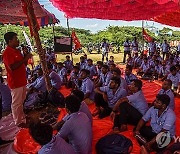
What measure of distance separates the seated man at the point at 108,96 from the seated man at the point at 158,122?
1054mm

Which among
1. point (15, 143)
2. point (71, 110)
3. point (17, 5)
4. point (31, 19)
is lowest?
point (15, 143)

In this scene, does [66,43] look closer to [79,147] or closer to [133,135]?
[133,135]

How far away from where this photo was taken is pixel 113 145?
3.21m

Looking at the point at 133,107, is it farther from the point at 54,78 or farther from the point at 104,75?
the point at 54,78

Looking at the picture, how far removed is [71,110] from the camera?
2854 mm

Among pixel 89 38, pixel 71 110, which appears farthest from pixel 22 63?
pixel 89 38

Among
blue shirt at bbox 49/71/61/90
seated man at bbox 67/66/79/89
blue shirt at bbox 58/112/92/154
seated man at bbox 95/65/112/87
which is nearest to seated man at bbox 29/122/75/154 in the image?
blue shirt at bbox 58/112/92/154

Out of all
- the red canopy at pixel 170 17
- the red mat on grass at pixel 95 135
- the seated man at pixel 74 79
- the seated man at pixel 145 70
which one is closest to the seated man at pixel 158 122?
the red mat on grass at pixel 95 135

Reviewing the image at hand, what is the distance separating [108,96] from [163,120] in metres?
1.50

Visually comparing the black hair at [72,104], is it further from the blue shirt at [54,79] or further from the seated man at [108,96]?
the blue shirt at [54,79]

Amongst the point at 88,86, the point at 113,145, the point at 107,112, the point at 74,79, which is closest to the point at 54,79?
the point at 74,79

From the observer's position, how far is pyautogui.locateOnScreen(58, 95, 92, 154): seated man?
2.69 metres

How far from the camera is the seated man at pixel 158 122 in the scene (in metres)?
3.15

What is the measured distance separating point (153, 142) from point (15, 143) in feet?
6.28
